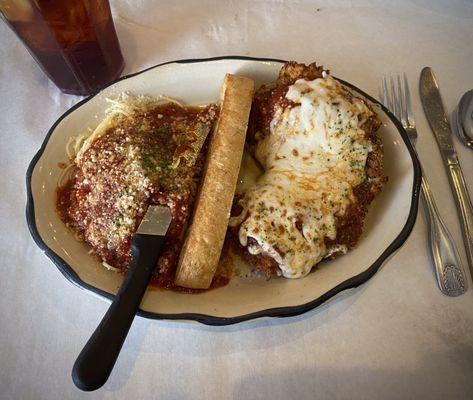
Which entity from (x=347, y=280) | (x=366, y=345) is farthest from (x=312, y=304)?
(x=366, y=345)

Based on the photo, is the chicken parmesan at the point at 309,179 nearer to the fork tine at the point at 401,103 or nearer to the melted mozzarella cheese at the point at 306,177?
the melted mozzarella cheese at the point at 306,177

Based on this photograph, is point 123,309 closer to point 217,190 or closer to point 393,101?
point 217,190

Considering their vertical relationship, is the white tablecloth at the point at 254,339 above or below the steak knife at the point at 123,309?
below

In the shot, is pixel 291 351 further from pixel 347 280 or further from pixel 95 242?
pixel 95 242

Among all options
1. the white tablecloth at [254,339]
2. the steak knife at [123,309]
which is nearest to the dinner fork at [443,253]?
the white tablecloth at [254,339]

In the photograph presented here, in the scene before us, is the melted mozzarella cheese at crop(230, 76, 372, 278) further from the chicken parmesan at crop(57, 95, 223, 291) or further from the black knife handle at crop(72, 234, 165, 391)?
the black knife handle at crop(72, 234, 165, 391)

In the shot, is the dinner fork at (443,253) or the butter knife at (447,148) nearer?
the dinner fork at (443,253)

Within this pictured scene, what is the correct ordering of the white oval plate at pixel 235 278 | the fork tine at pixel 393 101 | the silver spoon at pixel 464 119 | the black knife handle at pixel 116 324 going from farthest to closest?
the fork tine at pixel 393 101
the silver spoon at pixel 464 119
the white oval plate at pixel 235 278
the black knife handle at pixel 116 324
